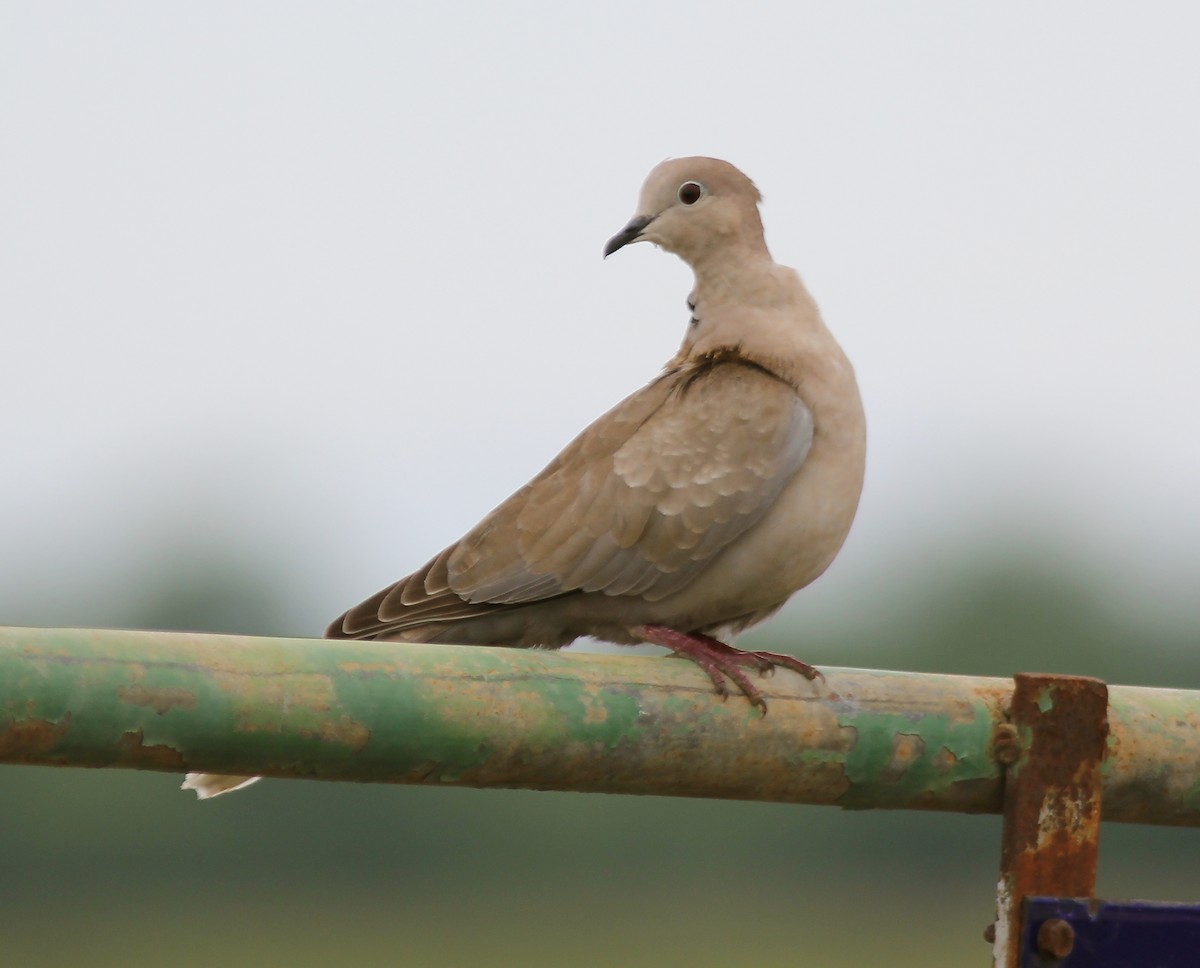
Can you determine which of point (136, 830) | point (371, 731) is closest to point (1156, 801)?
point (371, 731)

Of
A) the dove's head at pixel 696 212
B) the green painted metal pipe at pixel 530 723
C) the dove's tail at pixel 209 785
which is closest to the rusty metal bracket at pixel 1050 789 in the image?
the green painted metal pipe at pixel 530 723

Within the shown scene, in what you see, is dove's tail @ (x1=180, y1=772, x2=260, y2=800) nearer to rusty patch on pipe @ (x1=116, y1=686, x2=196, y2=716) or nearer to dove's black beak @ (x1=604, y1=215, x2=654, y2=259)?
rusty patch on pipe @ (x1=116, y1=686, x2=196, y2=716)

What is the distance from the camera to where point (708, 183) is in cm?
496

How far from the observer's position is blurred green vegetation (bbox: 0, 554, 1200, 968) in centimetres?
3609

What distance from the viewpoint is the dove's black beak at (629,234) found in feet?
16.4

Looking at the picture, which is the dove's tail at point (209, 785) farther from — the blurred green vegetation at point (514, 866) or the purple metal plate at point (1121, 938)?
the blurred green vegetation at point (514, 866)

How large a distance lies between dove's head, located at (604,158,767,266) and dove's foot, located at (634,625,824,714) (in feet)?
3.62

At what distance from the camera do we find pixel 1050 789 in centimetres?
283

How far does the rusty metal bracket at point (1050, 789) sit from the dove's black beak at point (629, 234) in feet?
7.90

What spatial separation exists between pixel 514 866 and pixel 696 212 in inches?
1577

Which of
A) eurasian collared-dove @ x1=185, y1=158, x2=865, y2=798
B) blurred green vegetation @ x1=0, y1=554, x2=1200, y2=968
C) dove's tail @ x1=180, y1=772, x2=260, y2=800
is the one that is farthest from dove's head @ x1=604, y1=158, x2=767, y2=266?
blurred green vegetation @ x1=0, y1=554, x2=1200, y2=968

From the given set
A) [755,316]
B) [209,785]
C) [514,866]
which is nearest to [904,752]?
[209,785]

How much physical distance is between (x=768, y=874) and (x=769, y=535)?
41.0m

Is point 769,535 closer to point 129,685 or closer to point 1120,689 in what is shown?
point 1120,689
